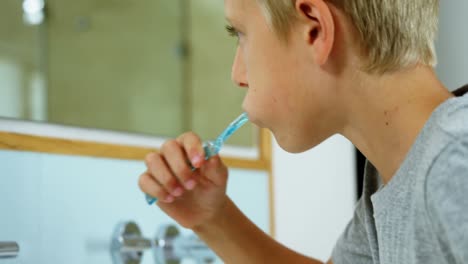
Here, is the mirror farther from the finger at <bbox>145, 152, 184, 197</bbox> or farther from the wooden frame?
the finger at <bbox>145, 152, 184, 197</bbox>

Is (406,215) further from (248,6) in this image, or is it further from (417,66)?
(248,6)

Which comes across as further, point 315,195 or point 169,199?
point 315,195

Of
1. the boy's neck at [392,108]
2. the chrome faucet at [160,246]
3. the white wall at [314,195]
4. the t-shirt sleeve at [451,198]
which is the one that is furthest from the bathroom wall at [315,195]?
the t-shirt sleeve at [451,198]

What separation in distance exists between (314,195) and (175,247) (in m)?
0.32

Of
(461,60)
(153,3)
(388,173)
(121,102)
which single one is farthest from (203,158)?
(461,60)

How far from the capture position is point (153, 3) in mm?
1445

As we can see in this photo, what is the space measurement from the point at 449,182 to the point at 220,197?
12.6 inches

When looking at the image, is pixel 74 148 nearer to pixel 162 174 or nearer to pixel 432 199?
pixel 162 174

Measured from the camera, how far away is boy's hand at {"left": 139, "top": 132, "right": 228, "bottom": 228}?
2.35ft

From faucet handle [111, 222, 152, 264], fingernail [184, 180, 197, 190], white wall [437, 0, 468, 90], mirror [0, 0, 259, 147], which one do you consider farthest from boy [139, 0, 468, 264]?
white wall [437, 0, 468, 90]

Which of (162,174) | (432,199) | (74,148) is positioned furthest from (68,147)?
(432,199)

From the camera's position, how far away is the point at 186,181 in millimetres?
726

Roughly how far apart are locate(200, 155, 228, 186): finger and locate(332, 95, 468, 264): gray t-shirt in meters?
0.19

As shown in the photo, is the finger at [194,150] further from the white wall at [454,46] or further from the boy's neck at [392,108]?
the white wall at [454,46]
